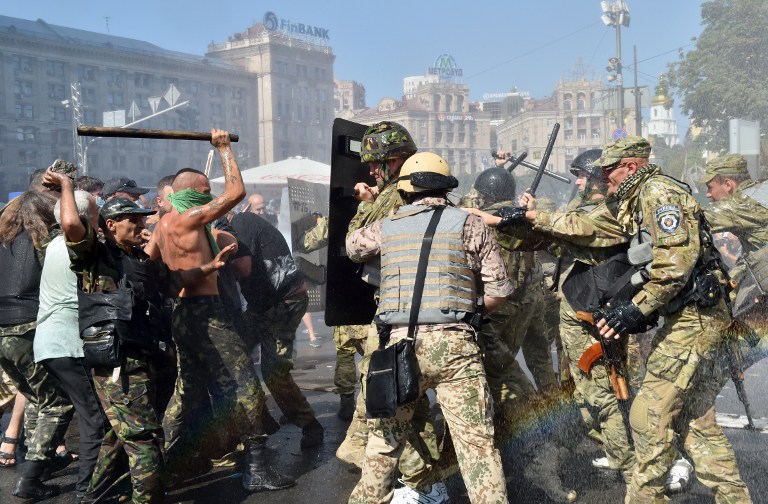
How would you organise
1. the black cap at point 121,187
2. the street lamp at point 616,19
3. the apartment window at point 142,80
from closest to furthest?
the black cap at point 121,187 → the street lamp at point 616,19 → the apartment window at point 142,80

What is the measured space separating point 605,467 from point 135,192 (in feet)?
13.1

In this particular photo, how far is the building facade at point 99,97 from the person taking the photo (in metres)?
72.2

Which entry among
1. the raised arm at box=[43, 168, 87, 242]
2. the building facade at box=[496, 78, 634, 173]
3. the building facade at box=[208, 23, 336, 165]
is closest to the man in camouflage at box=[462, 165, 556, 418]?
the raised arm at box=[43, 168, 87, 242]

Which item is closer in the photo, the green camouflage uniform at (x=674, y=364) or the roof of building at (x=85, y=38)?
the green camouflage uniform at (x=674, y=364)

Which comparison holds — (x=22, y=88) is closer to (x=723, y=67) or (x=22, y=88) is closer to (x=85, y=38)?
(x=85, y=38)

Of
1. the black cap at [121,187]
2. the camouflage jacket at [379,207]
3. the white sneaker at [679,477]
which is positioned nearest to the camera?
the camouflage jacket at [379,207]

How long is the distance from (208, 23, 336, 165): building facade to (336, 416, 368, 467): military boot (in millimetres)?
93828

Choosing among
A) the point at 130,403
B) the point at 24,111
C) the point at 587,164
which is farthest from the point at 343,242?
the point at 24,111

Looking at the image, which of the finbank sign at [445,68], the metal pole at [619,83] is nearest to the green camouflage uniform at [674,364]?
the metal pole at [619,83]

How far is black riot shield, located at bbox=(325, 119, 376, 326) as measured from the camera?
15.8 feet

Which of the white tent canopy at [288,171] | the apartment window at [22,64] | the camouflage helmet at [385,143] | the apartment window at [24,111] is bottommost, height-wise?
the camouflage helmet at [385,143]

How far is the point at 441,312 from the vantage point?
3770 mm

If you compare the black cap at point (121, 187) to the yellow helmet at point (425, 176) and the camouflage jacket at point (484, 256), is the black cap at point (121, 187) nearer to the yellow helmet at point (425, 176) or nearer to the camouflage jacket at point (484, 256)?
the yellow helmet at point (425, 176)

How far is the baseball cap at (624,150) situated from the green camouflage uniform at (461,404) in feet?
2.92
